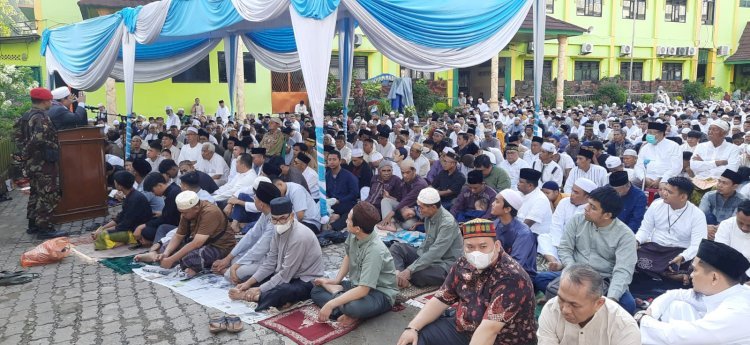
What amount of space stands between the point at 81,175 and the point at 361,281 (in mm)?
5005

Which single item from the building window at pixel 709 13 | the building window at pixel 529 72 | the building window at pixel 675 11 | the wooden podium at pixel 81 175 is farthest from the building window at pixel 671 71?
the wooden podium at pixel 81 175

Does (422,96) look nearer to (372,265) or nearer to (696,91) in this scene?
(696,91)

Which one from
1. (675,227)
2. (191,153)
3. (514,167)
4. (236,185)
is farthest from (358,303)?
(191,153)

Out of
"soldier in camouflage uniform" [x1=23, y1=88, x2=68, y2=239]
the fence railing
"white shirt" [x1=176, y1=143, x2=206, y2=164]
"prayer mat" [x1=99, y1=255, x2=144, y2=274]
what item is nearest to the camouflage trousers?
"soldier in camouflage uniform" [x1=23, y1=88, x2=68, y2=239]

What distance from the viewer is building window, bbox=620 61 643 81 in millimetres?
28250

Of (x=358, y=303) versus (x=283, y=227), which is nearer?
(x=358, y=303)

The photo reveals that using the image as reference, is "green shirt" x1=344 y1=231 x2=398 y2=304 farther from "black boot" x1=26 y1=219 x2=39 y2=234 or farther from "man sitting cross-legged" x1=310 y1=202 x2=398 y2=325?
"black boot" x1=26 y1=219 x2=39 y2=234

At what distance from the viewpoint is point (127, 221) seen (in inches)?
259

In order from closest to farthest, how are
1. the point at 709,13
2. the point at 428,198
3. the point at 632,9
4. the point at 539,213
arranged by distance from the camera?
the point at 428,198 < the point at 539,213 < the point at 632,9 < the point at 709,13

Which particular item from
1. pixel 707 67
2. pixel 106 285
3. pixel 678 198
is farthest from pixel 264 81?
pixel 707 67

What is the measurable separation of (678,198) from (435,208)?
2.06 m

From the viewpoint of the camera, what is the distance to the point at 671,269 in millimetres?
4918

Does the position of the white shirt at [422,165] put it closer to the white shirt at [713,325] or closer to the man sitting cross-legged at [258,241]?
the man sitting cross-legged at [258,241]

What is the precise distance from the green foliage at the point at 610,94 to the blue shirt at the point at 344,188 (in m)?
20.5
